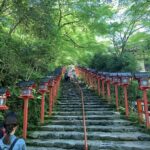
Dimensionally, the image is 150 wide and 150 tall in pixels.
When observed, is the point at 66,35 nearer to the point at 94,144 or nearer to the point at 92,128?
the point at 92,128

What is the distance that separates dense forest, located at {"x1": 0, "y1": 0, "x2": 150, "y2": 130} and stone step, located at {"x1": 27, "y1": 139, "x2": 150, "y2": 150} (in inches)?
72.9

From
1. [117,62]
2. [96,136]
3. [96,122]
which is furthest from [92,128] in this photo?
[117,62]

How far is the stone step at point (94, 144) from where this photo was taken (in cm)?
728

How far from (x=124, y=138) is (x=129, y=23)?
13.3m

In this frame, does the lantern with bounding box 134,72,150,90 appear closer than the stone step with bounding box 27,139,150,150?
No

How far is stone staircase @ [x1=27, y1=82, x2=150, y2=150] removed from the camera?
759 cm

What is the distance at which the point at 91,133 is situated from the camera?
8.57m

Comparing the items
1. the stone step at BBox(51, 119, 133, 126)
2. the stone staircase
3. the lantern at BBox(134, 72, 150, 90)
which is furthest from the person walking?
the stone step at BBox(51, 119, 133, 126)

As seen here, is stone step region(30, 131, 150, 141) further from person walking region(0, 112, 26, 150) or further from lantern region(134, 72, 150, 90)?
person walking region(0, 112, 26, 150)

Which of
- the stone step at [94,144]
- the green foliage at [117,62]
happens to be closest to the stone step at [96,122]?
the stone step at [94,144]

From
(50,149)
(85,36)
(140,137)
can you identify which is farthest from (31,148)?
(85,36)

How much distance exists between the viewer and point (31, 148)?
7.57 meters

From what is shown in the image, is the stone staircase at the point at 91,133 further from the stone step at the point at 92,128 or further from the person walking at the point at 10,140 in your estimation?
the person walking at the point at 10,140

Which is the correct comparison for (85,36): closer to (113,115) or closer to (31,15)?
(113,115)
